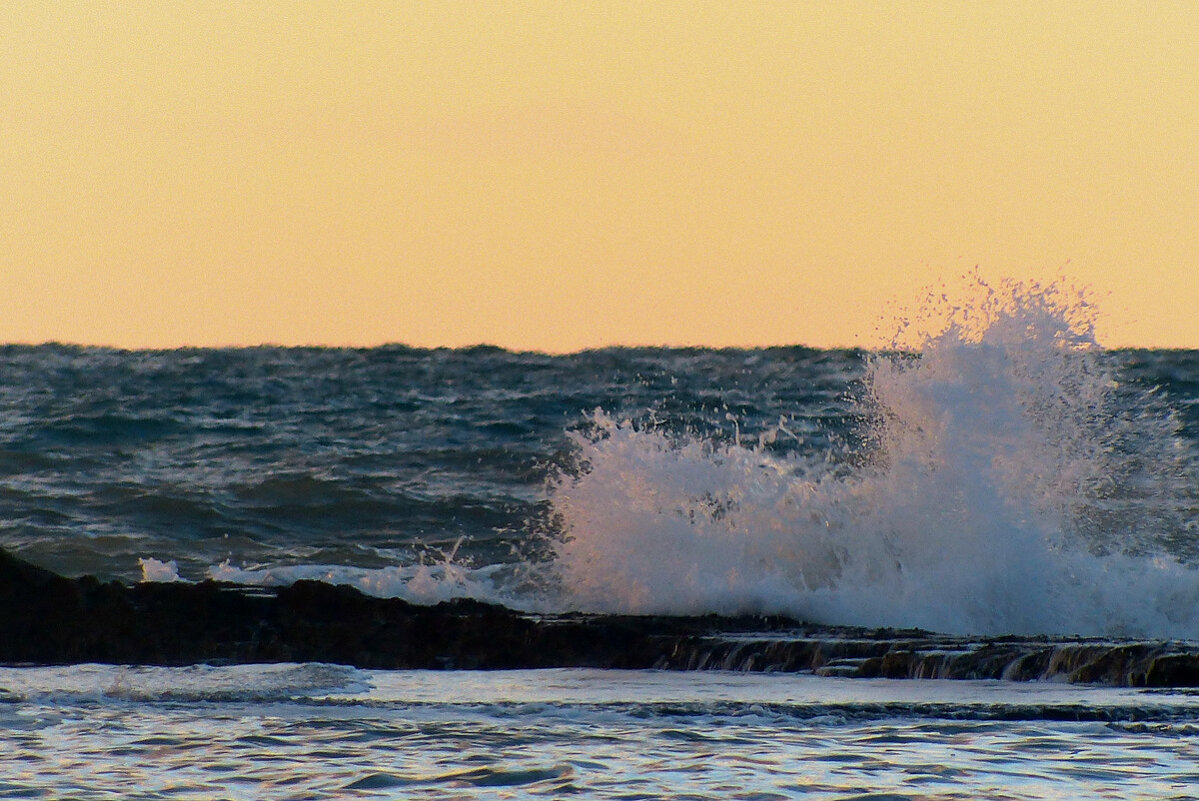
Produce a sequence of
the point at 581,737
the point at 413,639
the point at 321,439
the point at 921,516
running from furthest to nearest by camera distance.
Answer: the point at 321,439, the point at 921,516, the point at 413,639, the point at 581,737

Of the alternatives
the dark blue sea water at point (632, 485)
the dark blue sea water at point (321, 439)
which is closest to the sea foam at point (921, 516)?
the dark blue sea water at point (632, 485)

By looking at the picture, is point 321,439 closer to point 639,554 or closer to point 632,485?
point 632,485

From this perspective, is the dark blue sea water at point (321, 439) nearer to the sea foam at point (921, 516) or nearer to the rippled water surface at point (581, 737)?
the sea foam at point (921, 516)

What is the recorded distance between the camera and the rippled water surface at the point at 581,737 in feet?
15.8

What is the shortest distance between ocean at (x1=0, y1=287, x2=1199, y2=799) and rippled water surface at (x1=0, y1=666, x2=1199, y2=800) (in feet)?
0.07

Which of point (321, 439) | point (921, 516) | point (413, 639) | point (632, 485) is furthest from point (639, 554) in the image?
point (321, 439)

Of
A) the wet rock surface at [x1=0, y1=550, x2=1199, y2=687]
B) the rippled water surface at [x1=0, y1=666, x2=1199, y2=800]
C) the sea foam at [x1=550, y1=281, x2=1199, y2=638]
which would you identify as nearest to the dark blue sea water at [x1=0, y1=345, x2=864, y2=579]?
the sea foam at [x1=550, y1=281, x2=1199, y2=638]

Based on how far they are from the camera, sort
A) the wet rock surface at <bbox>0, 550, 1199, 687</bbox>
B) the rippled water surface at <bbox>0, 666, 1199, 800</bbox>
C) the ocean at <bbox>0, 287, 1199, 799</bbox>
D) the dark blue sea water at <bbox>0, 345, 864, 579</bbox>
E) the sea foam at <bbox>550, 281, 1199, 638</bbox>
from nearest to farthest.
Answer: the rippled water surface at <bbox>0, 666, 1199, 800</bbox>, the ocean at <bbox>0, 287, 1199, 799</bbox>, the wet rock surface at <bbox>0, 550, 1199, 687</bbox>, the sea foam at <bbox>550, 281, 1199, 638</bbox>, the dark blue sea water at <bbox>0, 345, 864, 579</bbox>

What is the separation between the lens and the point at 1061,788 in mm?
4711

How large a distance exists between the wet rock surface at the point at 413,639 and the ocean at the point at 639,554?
30cm

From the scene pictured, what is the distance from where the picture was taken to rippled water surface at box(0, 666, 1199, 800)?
4.81 m

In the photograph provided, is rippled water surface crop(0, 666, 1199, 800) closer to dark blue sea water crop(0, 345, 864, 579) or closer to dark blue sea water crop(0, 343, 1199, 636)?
dark blue sea water crop(0, 343, 1199, 636)

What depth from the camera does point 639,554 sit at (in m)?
10.6

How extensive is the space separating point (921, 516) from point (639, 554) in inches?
76.7
